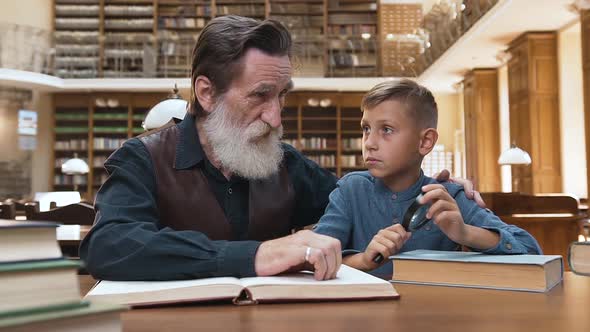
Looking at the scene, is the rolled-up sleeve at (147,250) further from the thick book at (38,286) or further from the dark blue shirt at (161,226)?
the thick book at (38,286)

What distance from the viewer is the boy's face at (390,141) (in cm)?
162

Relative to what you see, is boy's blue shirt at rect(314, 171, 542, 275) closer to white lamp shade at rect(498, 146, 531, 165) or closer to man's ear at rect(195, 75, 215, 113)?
man's ear at rect(195, 75, 215, 113)

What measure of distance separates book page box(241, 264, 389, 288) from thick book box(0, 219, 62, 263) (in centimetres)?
40

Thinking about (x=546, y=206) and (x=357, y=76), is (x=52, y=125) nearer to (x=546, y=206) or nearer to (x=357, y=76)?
(x=357, y=76)

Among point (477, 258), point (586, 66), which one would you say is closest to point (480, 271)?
point (477, 258)

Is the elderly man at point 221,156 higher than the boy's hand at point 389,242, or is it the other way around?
the elderly man at point 221,156

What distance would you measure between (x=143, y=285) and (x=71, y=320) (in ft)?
1.54

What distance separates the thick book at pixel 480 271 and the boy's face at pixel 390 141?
420 millimetres

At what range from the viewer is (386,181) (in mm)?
1696

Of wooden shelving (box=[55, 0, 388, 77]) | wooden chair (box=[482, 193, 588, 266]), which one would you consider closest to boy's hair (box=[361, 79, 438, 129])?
wooden chair (box=[482, 193, 588, 266])

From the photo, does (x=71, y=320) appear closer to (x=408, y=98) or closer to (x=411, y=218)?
(x=411, y=218)

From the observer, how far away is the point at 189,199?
1548 mm

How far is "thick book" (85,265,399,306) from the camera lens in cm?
95

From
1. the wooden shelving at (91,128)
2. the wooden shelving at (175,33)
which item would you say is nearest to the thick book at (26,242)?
the wooden shelving at (175,33)
